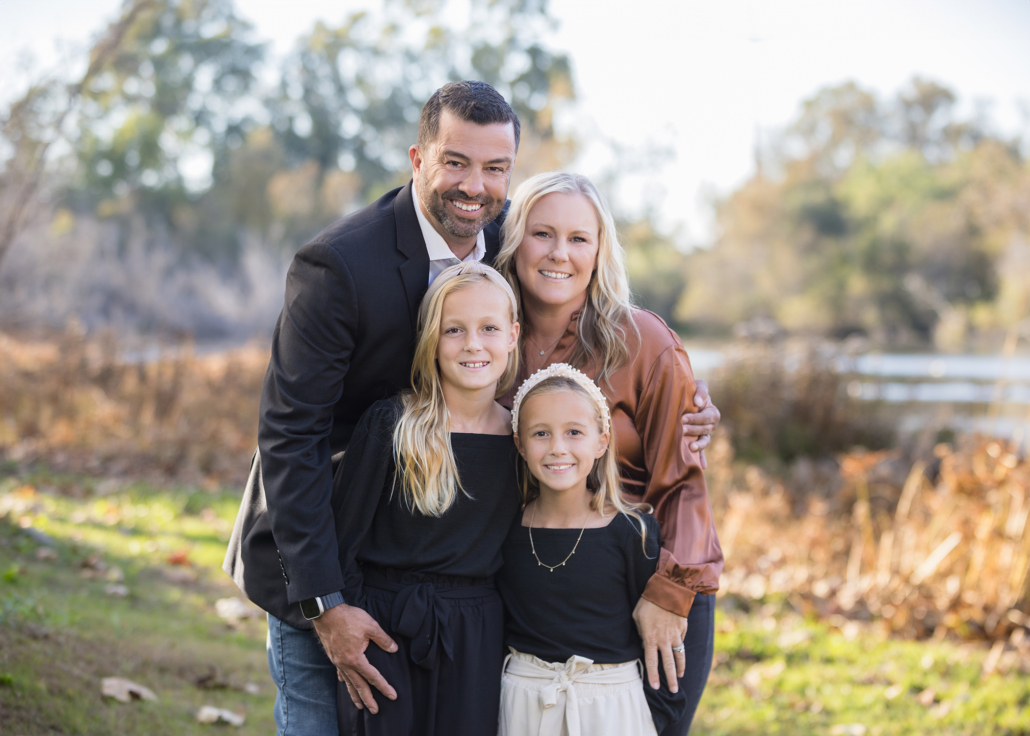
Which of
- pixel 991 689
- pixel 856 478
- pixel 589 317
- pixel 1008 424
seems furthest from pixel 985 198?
pixel 589 317

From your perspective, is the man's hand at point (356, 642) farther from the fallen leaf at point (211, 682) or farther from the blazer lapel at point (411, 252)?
the fallen leaf at point (211, 682)

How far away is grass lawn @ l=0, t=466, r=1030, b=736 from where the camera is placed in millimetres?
3211

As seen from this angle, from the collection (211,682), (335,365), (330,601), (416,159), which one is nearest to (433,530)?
(330,601)

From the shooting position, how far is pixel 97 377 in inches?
365

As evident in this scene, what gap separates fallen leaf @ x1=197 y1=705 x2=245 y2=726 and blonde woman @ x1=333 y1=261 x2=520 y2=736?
126cm

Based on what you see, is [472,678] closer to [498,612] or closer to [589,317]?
[498,612]

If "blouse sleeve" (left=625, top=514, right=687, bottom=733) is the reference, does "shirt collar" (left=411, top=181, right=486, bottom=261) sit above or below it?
above

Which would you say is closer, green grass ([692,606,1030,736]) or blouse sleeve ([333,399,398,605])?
blouse sleeve ([333,399,398,605])

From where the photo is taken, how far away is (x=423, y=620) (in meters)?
2.37

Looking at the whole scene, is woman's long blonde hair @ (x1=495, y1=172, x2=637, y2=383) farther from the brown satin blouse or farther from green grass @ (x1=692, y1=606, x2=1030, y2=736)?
green grass @ (x1=692, y1=606, x2=1030, y2=736)

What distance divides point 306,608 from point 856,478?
499cm

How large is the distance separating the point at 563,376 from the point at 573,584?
25.8 inches

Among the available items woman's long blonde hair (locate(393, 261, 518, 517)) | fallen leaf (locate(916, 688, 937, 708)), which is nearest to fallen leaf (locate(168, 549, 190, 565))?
woman's long blonde hair (locate(393, 261, 518, 517))

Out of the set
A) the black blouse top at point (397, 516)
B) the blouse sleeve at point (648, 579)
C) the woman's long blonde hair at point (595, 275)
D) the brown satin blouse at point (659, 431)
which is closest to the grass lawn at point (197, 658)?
the black blouse top at point (397, 516)
